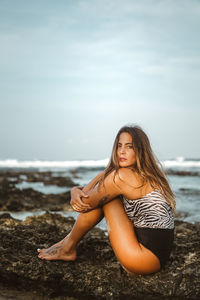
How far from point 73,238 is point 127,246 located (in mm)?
732

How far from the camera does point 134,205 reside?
10.1ft

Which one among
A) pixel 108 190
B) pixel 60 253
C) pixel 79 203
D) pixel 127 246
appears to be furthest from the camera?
pixel 60 253

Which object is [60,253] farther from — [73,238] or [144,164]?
[144,164]

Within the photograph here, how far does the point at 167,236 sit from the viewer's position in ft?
9.82

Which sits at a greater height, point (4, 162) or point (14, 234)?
point (14, 234)

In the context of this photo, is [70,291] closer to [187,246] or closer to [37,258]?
[37,258]

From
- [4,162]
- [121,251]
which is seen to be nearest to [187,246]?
[121,251]

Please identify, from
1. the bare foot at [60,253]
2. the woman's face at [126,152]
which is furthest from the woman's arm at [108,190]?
the bare foot at [60,253]

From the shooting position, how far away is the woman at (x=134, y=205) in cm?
293

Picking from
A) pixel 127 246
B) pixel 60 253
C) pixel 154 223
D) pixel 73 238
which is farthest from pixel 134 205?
pixel 60 253

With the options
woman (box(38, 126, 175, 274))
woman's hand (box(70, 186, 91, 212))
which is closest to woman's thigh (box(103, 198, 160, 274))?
woman (box(38, 126, 175, 274))

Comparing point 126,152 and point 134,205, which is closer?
point 134,205

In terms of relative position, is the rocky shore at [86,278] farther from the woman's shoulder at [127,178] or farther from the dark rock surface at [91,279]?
the woman's shoulder at [127,178]

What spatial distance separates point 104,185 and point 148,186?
43 centimetres
